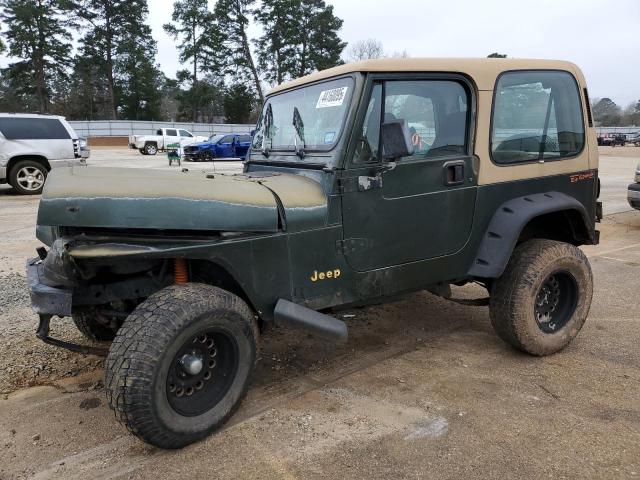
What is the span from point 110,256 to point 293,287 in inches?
39.6

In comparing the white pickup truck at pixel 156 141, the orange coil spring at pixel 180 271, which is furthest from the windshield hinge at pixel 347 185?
the white pickup truck at pixel 156 141

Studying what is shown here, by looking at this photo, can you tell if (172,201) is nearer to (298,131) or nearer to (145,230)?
(145,230)

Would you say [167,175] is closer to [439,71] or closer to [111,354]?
[111,354]

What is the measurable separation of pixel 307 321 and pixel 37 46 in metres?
47.9

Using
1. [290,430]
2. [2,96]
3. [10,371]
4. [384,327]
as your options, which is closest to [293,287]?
[290,430]

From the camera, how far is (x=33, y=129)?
11477 mm

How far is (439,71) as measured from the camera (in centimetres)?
323

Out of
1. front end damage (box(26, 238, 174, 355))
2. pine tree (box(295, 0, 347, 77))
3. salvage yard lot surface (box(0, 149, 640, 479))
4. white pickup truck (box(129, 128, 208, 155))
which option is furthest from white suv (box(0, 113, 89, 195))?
pine tree (box(295, 0, 347, 77))

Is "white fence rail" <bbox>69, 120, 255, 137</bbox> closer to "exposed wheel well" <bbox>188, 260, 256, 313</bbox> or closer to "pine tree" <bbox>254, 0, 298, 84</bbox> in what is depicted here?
"pine tree" <bbox>254, 0, 298, 84</bbox>

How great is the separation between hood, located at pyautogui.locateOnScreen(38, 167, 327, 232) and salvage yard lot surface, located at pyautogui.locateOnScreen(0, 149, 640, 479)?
1182 millimetres

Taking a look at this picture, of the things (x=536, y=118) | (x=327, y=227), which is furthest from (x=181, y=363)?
(x=536, y=118)

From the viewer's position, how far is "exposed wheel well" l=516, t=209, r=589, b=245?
12.8ft

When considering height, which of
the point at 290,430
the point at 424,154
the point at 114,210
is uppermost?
the point at 424,154

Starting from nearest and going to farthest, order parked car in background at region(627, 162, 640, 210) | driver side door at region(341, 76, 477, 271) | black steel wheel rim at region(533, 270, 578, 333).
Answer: driver side door at region(341, 76, 477, 271) < black steel wheel rim at region(533, 270, 578, 333) < parked car in background at region(627, 162, 640, 210)
